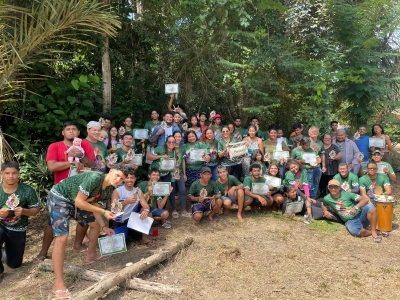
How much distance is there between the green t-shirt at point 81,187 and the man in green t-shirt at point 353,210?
13.9 feet

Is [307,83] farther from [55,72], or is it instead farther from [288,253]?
[55,72]

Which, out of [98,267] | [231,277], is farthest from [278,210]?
[98,267]

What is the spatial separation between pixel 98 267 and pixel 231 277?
5.78 ft

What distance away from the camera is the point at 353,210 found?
19.8 ft

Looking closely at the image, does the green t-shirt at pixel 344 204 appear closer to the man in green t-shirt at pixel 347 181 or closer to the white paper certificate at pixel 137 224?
the man in green t-shirt at pixel 347 181

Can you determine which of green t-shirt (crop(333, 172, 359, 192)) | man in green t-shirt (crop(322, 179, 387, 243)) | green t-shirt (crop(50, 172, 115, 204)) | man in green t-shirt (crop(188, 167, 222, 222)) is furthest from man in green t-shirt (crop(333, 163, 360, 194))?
green t-shirt (crop(50, 172, 115, 204))

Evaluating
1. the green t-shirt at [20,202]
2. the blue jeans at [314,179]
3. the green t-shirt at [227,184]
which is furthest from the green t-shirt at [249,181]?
the green t-shirt at [20,202]

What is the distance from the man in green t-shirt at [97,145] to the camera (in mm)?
5312

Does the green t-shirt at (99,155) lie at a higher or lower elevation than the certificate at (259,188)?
higher

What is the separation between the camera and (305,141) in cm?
689

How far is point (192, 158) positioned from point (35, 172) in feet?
9.66

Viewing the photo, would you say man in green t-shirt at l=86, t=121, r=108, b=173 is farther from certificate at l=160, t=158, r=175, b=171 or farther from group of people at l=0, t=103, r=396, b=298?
certificate at l=160, t=158, r=175, b=171

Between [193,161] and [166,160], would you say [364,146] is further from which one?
[166,160]

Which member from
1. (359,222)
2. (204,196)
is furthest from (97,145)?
(359,222)
